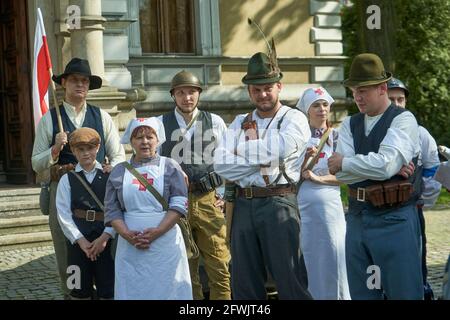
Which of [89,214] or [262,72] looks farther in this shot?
[89,214]

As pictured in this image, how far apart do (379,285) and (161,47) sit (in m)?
9.54

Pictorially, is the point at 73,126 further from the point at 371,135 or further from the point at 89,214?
the point at 371,135

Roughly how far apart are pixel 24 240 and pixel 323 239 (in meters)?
4.83

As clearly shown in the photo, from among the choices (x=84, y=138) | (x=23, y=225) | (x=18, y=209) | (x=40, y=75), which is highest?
(x=40, y=75)

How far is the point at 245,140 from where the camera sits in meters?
5.16

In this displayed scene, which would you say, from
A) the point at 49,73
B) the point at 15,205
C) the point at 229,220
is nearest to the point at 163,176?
the point at 229,220

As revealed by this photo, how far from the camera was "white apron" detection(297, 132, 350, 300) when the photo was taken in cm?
605

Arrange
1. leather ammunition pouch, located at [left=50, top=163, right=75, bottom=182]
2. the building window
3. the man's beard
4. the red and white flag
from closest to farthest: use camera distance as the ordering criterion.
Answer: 1. the man's beard
2. leather ammunition pouch, located at [left=50, top=163, right=75, bottom=182]
3. the red and white flag
4. the building window

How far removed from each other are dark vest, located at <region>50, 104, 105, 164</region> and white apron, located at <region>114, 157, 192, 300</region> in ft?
2.75

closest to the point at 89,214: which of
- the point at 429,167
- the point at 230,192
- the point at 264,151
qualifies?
the point at 230,192

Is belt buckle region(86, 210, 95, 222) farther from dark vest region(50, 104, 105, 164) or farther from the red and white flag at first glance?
the red and white flag

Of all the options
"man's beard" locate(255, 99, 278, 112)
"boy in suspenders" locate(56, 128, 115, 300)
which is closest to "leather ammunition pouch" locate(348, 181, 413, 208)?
"man's beard" locate(255, 99, 278, 112)

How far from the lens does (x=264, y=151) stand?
4.99 metres

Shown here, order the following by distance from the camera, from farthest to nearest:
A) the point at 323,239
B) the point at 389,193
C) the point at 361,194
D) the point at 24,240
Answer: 1. the point at 24,240
2. the point at 323,239
3. the point at 361,194
4. the point at 389,193
